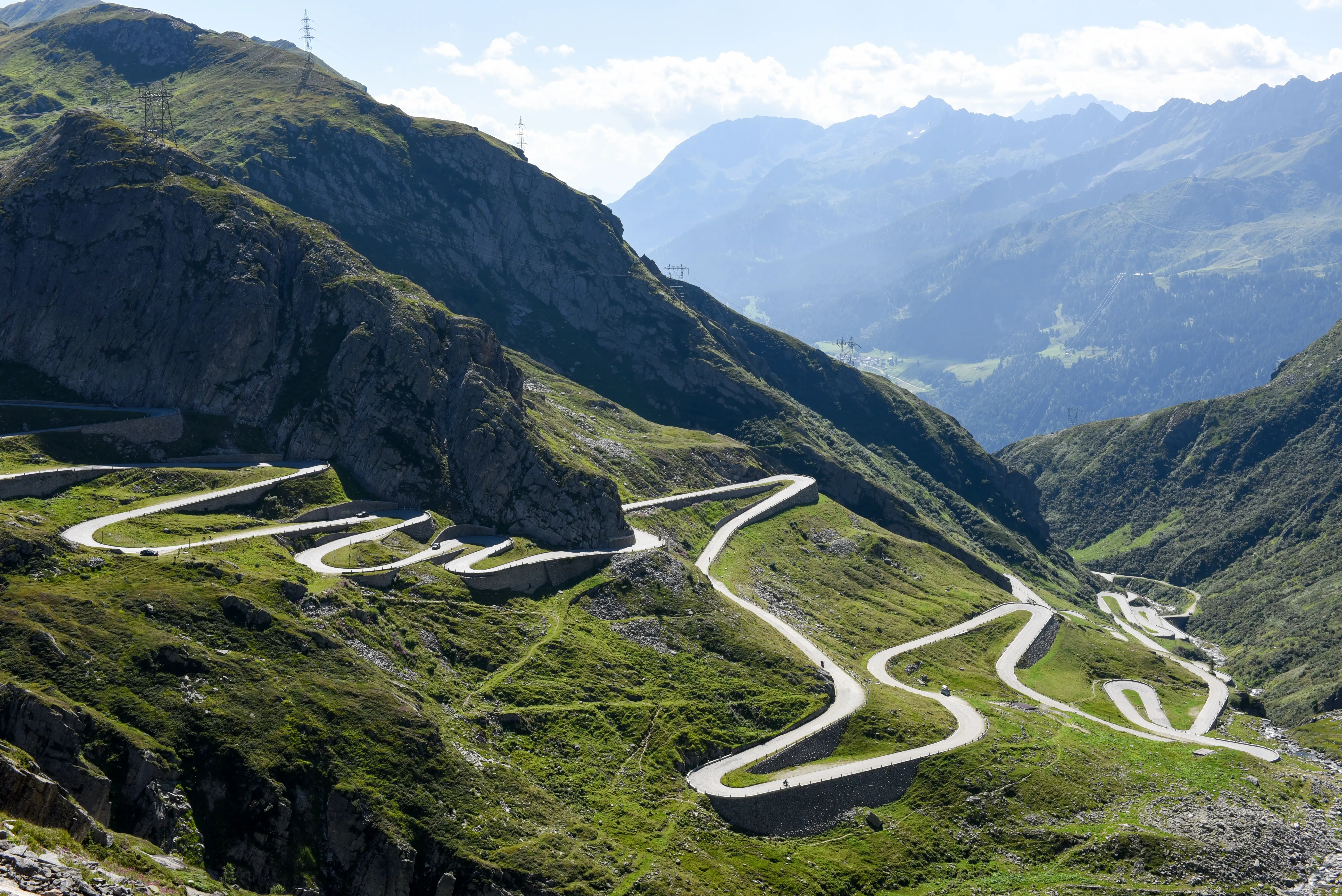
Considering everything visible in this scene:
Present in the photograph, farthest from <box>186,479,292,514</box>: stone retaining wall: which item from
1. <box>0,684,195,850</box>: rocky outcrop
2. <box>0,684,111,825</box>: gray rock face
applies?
<box>0,684,111,825</box>: gray rock face

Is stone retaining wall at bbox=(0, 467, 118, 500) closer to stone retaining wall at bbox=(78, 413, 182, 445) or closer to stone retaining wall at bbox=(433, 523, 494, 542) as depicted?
stone retaining wall at bbox=(78, 413, 182, 445)

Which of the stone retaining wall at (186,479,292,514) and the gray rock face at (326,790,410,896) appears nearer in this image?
the gray rock face at (326,790,410,896)

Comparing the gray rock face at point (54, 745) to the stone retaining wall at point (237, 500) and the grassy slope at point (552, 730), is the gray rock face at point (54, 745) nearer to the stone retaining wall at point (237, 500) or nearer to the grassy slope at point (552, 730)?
the grassy slope at point (552, 730)

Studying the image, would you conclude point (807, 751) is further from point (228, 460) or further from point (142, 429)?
point (142, 429)

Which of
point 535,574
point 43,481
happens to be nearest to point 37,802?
point 43,481

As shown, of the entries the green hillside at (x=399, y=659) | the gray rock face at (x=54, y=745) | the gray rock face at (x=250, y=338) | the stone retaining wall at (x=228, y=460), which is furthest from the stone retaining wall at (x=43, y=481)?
the gray rock face at (x=54, y=745)

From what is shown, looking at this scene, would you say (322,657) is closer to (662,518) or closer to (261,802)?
(261,802)
